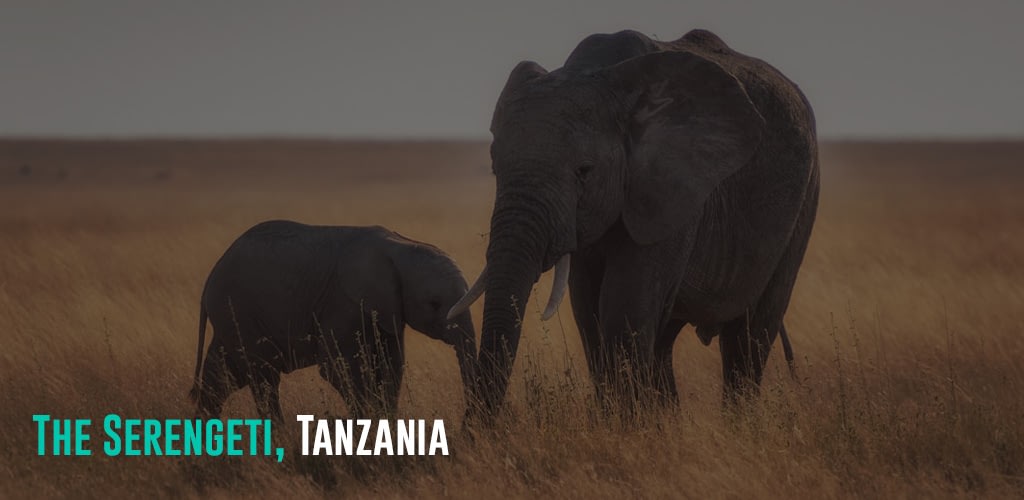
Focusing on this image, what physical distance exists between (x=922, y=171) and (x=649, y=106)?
77146 mm

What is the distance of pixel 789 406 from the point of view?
25.8ft

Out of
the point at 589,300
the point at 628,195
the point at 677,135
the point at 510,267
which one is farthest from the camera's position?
the point at 589,300

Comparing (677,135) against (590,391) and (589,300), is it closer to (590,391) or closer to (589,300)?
(589,300)

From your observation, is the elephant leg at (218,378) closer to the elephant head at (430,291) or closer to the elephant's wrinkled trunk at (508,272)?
the elephant head at (430,291)

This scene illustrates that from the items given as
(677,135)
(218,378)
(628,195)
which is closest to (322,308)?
(218,378)

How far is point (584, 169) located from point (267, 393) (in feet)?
8.73

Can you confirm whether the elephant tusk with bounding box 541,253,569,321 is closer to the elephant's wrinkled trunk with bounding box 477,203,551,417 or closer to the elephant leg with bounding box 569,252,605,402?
the elephant's wrinkled trunk with bounding box 477,203,551,417

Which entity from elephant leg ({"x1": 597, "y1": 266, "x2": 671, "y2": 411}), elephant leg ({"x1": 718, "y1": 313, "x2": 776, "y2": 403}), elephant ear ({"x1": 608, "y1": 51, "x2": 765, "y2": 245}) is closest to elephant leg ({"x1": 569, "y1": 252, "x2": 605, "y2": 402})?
elephant leg ({"x1": 597, "y1": 266, "x2": 671, "y2": 411})

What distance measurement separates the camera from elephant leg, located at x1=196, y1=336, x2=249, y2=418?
9125 millimetres

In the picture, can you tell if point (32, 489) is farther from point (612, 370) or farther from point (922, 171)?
point (922, 171)

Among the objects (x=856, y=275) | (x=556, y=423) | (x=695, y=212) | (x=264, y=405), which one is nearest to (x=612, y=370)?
(x=556, y=423)

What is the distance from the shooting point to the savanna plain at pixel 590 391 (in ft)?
23.1

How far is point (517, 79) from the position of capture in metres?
7.23

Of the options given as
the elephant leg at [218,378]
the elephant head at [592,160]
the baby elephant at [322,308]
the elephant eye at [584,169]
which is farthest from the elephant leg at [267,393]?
the elephant eye at [584,169]
